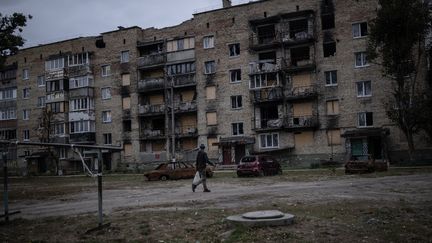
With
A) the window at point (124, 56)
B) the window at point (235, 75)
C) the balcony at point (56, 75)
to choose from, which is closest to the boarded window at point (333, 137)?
the window at point (235, 75)

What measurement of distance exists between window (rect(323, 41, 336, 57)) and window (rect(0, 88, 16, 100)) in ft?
159

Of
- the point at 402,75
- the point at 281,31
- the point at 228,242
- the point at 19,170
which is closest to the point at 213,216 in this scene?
the point at 228,242

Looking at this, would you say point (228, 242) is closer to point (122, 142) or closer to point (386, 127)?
point (386, 127)

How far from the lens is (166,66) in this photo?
5856 cm

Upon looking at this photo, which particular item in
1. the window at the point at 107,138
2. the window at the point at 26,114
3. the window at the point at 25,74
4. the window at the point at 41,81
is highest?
the window at the point at 25,74

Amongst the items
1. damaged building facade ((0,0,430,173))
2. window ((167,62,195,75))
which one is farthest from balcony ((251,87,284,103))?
window ((167,62,195,75))

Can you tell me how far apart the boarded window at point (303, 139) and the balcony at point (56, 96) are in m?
33.1

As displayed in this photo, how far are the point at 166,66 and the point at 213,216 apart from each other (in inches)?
1887

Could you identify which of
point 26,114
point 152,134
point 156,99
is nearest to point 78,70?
point 156,99

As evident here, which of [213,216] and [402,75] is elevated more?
[402,75]

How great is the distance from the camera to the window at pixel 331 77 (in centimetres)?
4949

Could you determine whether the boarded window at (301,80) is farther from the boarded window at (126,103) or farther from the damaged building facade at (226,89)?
the boarded window at (126,103)

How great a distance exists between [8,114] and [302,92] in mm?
47934

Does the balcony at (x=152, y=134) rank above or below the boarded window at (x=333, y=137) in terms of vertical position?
above
